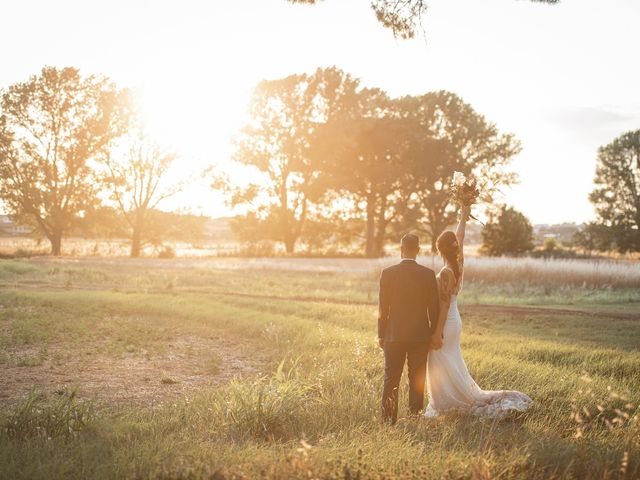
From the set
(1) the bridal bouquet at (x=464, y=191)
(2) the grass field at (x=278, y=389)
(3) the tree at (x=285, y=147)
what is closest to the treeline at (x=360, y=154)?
(3) the tree at (x=285, y=147)

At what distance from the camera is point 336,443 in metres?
5.41

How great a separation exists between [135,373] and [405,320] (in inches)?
226

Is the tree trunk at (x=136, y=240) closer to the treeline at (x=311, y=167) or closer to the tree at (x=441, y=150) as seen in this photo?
the treeline at (x=311, y=167)

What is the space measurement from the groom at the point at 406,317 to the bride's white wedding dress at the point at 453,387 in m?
0.22

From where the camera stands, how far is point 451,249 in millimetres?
6543

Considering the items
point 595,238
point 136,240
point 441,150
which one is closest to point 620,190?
point 595,238

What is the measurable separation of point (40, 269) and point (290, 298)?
1615 cm

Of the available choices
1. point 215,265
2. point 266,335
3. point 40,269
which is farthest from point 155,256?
point 266,335

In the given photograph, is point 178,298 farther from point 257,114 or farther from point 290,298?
point 257,114

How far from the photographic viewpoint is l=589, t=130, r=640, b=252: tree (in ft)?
184

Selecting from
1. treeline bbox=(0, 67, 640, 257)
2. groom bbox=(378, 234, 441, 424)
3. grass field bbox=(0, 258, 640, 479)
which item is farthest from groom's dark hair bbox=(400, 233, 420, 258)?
treeline bbox=(0, 67, 640, 257)

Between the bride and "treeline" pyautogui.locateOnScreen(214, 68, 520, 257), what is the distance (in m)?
44.4

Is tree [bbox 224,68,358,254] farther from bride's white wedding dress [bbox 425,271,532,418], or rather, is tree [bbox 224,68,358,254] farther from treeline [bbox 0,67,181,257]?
bride's white wedding dress [bbox 425,271,532,418]

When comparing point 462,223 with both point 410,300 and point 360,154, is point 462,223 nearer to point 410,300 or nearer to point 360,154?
point 410,300
